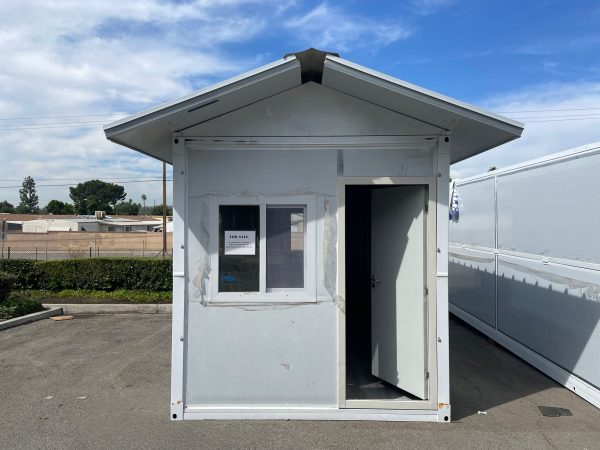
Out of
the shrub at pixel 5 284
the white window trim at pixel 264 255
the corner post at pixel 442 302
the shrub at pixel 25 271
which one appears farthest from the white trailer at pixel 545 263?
the shrub at pixel 25 271

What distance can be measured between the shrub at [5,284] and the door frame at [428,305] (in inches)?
318

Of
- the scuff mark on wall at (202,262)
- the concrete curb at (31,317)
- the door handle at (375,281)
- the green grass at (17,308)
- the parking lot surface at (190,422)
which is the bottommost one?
the parking lot surface at (190,422)

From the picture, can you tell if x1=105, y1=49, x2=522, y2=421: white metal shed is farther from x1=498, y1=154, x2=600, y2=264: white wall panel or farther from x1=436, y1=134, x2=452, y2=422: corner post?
x1=498, y1=154, x2=600, y2=264: white wall panel

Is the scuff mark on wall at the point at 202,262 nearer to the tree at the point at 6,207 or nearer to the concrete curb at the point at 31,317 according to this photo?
the concrete curb at the point at 31,317

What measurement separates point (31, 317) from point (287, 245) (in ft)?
23.7

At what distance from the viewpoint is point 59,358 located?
262 inches

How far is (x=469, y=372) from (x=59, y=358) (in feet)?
19.2

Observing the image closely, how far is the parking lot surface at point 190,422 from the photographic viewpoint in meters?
4.04

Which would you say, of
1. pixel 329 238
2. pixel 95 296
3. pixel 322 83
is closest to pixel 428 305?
pixel 329 238

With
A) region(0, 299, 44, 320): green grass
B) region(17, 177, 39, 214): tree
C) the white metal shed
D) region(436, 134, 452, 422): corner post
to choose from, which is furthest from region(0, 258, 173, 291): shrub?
region(17, 177, 39, 214): tree

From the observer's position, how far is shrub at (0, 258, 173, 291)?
11250 mm

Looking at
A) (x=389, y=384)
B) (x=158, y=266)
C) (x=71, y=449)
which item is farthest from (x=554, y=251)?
(x=158, y=266)

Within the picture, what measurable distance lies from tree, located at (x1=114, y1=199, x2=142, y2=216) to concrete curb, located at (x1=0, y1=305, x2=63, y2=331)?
95430mm

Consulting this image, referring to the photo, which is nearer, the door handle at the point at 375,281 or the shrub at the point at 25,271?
the door handle at the point at 375,281
